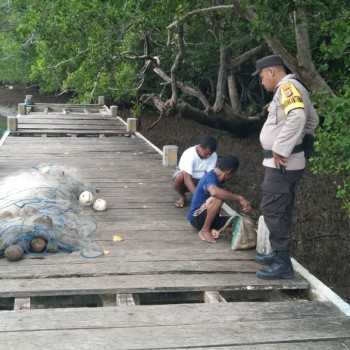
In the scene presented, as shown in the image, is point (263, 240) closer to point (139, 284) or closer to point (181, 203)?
point (139, 284)

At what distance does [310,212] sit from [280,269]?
4984mm

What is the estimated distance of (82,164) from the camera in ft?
26.3

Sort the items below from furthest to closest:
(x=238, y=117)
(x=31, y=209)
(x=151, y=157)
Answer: (x=238, y=117)
(x=151, y=157)
(x=31, y=209)

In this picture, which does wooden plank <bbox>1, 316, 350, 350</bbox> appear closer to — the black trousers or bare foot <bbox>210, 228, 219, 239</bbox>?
the black trousers

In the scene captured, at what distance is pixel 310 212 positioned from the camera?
8492mm

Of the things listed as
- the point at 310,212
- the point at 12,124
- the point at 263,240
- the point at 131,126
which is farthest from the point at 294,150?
the point at 12,124

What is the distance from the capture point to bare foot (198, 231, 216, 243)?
177 inches

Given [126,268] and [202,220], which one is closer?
[126,268]

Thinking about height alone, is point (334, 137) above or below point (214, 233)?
above

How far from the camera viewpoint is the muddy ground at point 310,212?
21.1 feet

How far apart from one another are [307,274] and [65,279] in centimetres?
166

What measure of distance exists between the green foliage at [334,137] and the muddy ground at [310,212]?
33.7 inches

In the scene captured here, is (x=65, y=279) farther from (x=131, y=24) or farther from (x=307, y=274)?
(x=131, y=24)

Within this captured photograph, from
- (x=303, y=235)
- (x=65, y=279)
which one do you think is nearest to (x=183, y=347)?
(x=65, y=279)
